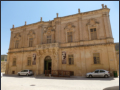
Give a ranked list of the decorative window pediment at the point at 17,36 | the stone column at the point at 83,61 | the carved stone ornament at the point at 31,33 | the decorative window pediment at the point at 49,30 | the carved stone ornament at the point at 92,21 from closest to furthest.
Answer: the stone column at the point at 83,61 < the carved stone ornament at the point at 92,21 < the decorative window pediment at the point at 49,30 < the carved stone ornament at the point at 31,33 < the decorative window pediment at the point at 17,36

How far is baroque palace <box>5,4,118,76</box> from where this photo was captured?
18.0 m

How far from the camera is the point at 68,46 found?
20.4 metres

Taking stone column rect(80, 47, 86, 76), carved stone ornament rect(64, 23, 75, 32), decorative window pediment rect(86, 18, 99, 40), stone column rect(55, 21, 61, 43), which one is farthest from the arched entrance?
decorative window pediment rect(86, 18, 99, 40)

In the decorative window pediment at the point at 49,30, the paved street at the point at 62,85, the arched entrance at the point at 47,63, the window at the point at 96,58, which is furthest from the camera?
the decorative window pediment at the point at 49,30

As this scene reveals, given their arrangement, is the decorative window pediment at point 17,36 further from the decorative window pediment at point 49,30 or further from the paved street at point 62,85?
the paved street at point 62,85

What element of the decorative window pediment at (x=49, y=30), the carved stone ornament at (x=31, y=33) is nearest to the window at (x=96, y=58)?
the decorative window pediment at (x=49, y=30)

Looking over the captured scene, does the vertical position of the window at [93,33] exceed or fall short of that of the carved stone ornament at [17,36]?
it falls short

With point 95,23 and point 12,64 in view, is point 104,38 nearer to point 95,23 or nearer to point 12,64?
point 95,23

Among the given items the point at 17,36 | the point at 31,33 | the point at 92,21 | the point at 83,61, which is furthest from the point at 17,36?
the point at 92,21

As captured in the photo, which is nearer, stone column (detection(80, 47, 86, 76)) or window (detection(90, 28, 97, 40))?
stone column (detection(80, 47, 86, 76))

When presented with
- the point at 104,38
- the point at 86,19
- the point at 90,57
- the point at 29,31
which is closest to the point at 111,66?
the point at 90,57

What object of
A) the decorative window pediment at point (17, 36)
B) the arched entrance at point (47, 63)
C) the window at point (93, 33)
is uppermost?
the decorative window pediment at point (17, 36)

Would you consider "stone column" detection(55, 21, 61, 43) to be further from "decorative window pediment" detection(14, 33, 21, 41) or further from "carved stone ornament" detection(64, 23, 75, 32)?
"decorative window pediment" detection(14, 33, 21, 41)

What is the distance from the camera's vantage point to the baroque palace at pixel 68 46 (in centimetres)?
1803
